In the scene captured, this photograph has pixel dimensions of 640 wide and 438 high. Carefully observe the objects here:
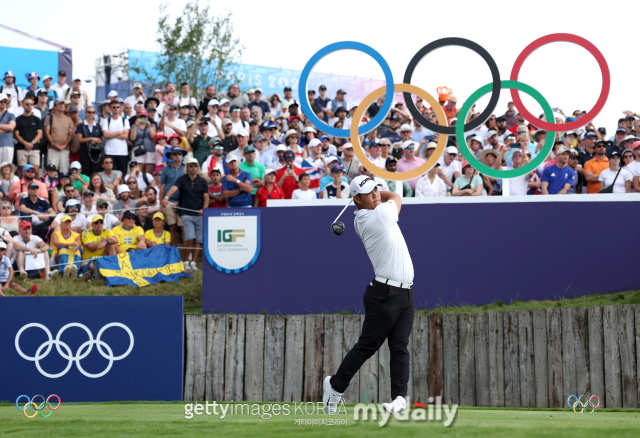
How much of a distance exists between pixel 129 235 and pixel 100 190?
1.78m

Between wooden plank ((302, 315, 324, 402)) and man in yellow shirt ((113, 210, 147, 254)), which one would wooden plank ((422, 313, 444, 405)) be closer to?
wooden plank ((302, 315, 324, 402))

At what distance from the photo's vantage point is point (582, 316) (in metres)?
8.24

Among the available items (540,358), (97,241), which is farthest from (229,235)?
(540,358)

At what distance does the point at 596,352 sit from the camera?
320 inches

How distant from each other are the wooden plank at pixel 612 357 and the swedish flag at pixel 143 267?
7.16 metres

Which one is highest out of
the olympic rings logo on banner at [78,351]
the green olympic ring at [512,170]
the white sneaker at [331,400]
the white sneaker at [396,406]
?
the green olympic ring at [512,170]

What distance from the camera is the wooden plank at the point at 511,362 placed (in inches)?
334

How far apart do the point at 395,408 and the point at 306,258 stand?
5544 mm

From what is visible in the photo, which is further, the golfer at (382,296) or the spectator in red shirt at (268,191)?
the spectator in red shirt at (268,191)

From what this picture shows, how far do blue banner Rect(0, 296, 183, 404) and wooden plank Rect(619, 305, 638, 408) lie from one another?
553cm

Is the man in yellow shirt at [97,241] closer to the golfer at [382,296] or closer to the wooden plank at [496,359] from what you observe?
the wooden plank at [496,359]

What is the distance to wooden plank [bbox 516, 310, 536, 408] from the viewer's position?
8.41m

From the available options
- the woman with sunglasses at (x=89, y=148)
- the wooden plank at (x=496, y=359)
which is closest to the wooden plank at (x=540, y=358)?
the wooden plank at (x=496, y=359)

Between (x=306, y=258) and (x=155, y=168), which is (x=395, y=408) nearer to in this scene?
(x=306, y=258)
